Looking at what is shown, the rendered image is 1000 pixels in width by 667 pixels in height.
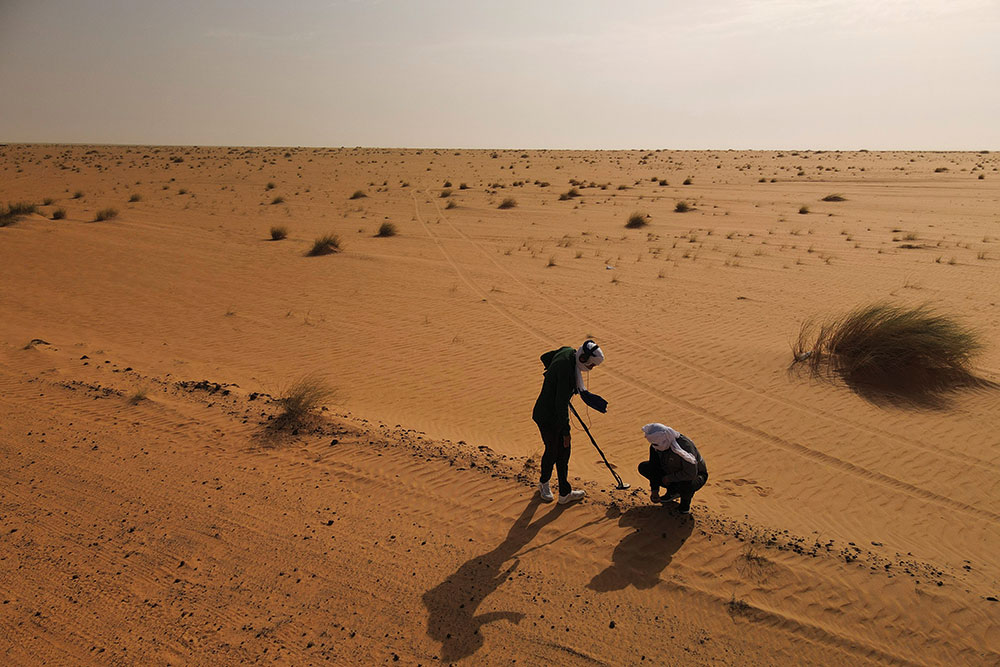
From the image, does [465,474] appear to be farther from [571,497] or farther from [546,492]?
[571,497]

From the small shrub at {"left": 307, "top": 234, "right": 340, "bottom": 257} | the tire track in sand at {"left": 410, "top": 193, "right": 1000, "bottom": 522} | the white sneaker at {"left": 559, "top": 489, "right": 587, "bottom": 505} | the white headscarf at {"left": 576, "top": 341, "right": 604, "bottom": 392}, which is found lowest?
the tire track in sand at {"left": 410, "top": 193, "right": 1000, "bottom": 522}

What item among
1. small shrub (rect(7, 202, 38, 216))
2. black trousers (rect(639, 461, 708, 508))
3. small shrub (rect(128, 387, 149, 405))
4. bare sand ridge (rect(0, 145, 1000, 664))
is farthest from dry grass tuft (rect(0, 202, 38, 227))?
black trousers (rect(639, 461, 708, 508))

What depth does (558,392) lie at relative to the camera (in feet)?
17.8

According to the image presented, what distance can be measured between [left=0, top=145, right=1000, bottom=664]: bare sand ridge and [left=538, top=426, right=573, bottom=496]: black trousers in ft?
0.91

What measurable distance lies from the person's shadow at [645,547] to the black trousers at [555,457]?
0.65 metres

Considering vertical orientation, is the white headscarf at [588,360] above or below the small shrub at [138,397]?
above

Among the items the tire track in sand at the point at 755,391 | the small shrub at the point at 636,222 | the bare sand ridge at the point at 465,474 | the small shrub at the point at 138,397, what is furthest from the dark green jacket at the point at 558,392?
the small shrub at the point at 636,222

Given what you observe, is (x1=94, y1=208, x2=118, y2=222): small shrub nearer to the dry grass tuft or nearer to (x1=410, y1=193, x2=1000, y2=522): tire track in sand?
the dry grass tuft

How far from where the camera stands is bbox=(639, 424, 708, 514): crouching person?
5.48m

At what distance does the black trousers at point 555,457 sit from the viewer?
227 inches

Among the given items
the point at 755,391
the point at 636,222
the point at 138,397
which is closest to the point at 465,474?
the point at 138,397

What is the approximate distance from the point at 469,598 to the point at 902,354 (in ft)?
26.5

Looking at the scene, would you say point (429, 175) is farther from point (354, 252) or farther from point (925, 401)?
point (925, 401)

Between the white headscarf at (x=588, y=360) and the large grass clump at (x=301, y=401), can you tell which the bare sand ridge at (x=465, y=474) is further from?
the white headscarf at (x=588, y=360)
